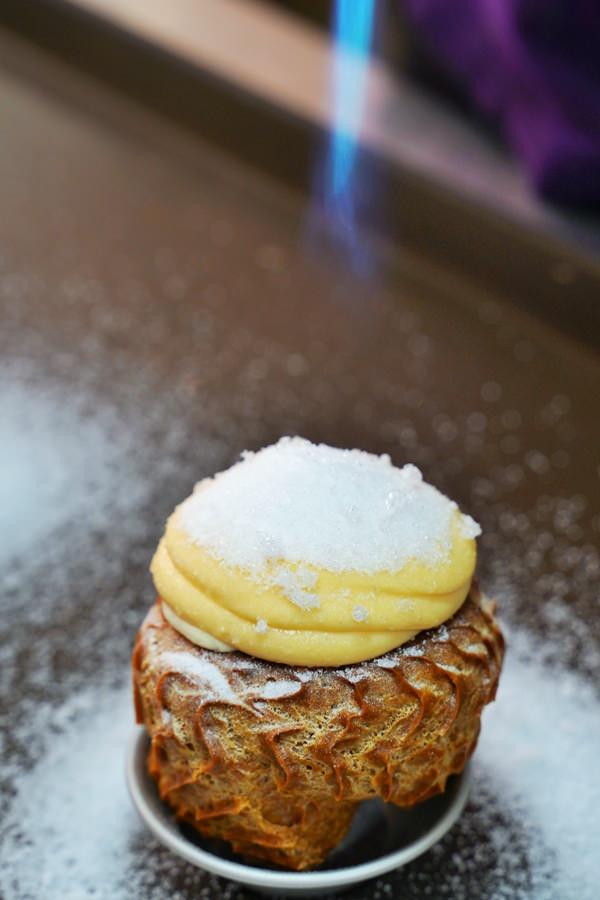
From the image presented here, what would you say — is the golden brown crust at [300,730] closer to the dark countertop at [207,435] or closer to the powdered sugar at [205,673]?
the powdered sugar at [205,673]

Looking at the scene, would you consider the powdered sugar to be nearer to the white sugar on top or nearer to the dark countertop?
the white sugar on top

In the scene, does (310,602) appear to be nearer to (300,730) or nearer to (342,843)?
(300,730)

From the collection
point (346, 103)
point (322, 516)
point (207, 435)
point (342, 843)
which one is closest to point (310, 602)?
point (322, 516)

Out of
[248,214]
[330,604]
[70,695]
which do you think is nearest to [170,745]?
[330,604]

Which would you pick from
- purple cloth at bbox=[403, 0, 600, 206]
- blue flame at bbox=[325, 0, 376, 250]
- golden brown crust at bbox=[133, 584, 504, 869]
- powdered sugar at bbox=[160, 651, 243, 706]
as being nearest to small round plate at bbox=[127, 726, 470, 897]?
golden brown crust at bbox=[133, 584, 504, 869]

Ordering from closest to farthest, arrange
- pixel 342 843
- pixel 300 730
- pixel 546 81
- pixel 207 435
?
1. pixel 300 730
2. pixel 342 843
3. pixel 207 435
4. pixel 546 81

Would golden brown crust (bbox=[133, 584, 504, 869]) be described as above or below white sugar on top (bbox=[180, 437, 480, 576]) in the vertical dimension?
below

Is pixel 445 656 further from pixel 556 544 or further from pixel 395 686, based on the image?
pixel 556 544
